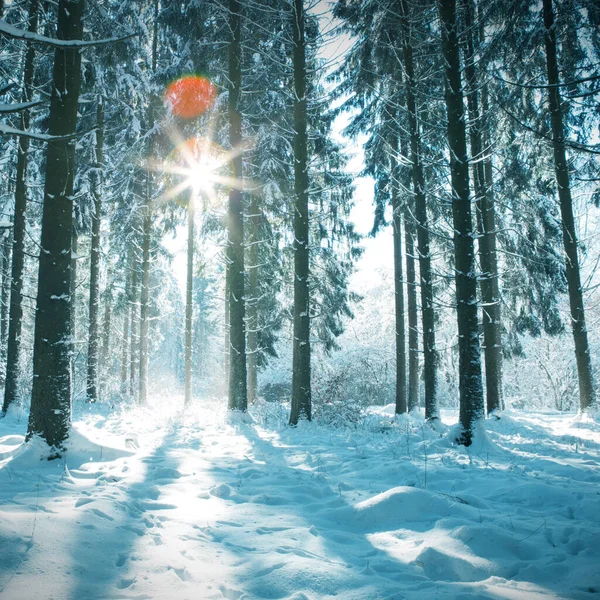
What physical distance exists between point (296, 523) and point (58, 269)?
15.6ft

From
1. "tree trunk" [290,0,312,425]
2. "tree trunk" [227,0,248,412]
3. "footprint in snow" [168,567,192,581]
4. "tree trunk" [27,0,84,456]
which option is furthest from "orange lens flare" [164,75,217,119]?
"footprint in snow" [168,567,192,581]

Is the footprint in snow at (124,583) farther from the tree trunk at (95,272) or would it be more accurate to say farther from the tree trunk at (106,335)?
the tree trunk at (106,335)

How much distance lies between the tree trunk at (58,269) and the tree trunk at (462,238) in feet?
22.0

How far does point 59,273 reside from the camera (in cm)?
546

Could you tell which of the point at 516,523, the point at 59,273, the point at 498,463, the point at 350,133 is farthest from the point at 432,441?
the point at 350,133

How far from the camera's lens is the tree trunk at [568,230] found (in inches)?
399

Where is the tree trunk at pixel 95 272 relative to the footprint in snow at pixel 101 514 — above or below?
above

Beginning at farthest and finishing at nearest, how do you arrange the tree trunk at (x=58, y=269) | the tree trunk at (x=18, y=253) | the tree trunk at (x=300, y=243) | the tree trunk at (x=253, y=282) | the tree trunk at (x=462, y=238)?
the tree trunk at (x=253, y=282) < the tree trunk at (x=18, y=253) < the tree trunk at (x=300, y=243) < the tree trunk at (x=462, y=238) < the tree trunk at (x=58, y=269)

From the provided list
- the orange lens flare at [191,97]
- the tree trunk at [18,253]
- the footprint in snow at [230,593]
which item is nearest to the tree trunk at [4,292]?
the tree trunk at [18,253]

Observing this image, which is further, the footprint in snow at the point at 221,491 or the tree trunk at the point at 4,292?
the tree trunk at the point at 4,292

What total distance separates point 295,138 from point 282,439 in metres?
7.67

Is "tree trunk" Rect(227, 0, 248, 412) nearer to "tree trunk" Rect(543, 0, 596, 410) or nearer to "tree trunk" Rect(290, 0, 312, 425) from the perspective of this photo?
"tree trunk" Rect(290, 0, 312, 425)

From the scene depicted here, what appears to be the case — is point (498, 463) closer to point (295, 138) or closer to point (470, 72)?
point (295, 138)

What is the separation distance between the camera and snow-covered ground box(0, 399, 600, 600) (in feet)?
8.03
